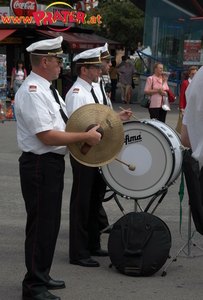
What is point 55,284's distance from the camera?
188 inches

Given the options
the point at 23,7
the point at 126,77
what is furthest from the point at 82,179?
the point at 23,7

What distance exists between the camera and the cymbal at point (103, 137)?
4.38 metres

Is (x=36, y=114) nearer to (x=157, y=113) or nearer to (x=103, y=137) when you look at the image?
(x=103, y=137)

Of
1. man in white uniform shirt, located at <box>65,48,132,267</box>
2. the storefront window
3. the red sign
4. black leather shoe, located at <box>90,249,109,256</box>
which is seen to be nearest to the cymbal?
man in white uniform shirt, located at <box>65,48,132,267</box>

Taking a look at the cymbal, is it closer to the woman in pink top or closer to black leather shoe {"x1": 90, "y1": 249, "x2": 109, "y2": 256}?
black leather shoe {"x1": 90, "y1": 249, "x2": 109, "y2": 256}

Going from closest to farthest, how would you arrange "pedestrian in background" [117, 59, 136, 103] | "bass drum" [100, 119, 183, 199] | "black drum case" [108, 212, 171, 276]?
"black drum case" [108, 212, 171, 276] < "bass drum" [100, 119, 183, 199] < "pedestrian in background" [117, 59, 136, 103]

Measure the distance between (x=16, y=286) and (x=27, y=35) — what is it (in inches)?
861

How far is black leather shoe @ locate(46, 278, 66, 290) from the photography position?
187 inches

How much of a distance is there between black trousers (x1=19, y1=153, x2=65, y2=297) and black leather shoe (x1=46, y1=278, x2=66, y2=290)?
294 mm

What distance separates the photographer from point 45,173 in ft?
14.1

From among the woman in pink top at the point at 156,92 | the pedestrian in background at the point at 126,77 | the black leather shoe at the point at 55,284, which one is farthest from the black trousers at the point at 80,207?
the pedestrian in background at the point at 126,77

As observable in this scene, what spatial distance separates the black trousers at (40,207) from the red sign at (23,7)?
21.1 m

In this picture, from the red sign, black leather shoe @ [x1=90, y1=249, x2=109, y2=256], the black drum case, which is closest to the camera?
the black drum case

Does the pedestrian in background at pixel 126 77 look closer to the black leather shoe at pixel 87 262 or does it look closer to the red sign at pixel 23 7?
the red sign at pixel 23 7
